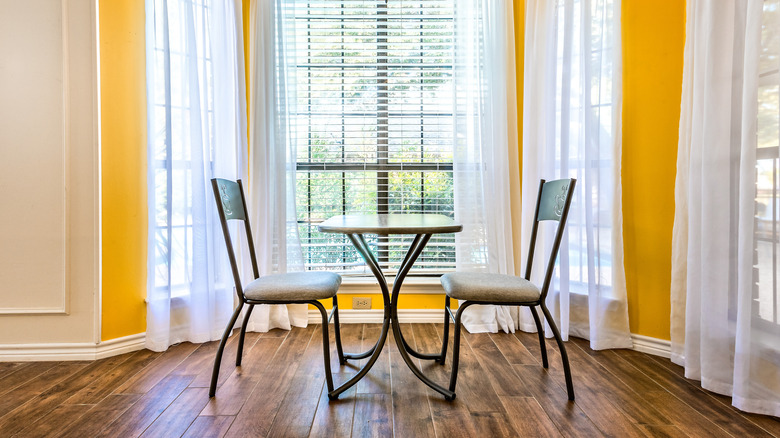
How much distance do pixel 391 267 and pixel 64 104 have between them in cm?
219

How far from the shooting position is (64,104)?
6.89ft

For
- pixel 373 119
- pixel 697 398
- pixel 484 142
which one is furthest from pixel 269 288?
pixel 697 398

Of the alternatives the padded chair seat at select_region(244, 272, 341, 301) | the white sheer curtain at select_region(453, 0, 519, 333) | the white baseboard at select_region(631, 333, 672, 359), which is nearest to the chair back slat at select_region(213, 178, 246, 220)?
the padded chair seat at select_region(244, 272, 341, 301)

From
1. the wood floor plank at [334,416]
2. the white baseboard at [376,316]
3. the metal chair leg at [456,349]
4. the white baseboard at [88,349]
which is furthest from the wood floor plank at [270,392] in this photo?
the white baseboard at [88,349]

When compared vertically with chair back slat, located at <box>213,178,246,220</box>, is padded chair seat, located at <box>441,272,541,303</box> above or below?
below

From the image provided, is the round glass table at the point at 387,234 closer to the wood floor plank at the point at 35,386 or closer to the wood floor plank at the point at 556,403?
the wood floor plank at the point at 556,403

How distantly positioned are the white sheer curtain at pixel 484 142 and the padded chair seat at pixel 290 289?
1.17 m

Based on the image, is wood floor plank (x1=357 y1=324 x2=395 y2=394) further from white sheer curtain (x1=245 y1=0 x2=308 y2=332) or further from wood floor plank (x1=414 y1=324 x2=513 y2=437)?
white sheer curtain (x1=245 y1=0 x2=308 y2=332)

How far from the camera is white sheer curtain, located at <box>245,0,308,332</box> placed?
256cm

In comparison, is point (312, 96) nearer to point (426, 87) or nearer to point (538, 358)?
point (426, 87)

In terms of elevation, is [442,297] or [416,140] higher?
[416,140]

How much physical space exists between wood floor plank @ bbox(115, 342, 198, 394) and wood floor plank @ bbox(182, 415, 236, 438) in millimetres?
464

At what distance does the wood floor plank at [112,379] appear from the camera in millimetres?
1708

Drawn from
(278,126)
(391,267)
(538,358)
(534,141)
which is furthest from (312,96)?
(538,358)
